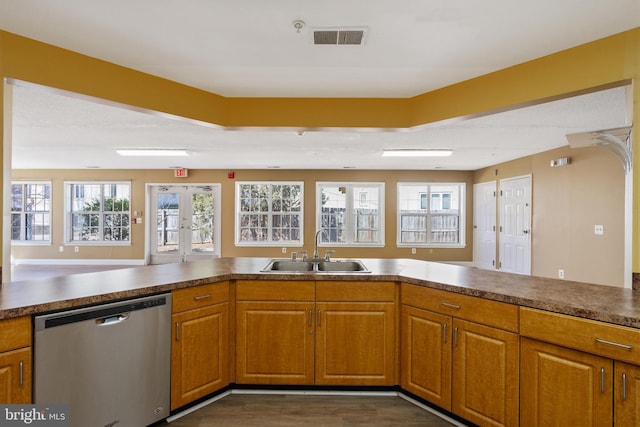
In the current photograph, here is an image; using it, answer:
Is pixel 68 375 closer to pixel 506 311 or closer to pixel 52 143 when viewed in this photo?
pixel 506 311

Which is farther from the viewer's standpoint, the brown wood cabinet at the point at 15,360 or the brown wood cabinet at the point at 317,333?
the brown wood cabinet at the point at 317,333

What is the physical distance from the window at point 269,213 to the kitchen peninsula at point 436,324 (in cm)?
508

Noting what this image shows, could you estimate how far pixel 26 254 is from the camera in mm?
7852

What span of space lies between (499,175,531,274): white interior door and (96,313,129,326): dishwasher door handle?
6.21m

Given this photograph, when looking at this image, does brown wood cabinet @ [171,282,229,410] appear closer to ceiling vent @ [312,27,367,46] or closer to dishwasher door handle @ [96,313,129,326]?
dishwasher door handle @ [96,313,129,326]

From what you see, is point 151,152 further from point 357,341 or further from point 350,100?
point 357,341

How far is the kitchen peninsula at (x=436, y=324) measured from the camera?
1396 millimetres

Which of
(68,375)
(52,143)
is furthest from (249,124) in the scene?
(52,143)

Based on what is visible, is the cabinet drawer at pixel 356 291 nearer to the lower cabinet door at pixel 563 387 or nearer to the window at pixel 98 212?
the lower cabinet door at pixel 563 387

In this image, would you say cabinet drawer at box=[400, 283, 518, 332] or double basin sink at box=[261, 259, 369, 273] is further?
double basin sink at box=[261, 259, 369, 273]

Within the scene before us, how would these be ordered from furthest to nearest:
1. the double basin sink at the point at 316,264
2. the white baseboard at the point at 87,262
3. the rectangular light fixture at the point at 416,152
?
1. the white baseboard at the point at 87,262
2. the rectangular light fixture at the point at 416,152
3. the double basin sink at the point at 316,264

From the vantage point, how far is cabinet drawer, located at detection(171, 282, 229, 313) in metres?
1.97

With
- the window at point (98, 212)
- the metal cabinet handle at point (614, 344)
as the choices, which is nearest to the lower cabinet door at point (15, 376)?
the metal cabinet handle at point (614, 344)

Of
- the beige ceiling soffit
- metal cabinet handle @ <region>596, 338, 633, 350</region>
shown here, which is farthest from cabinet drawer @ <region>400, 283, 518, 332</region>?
the beige ceiling soffit
